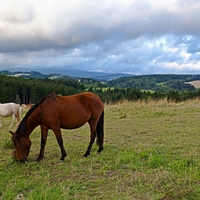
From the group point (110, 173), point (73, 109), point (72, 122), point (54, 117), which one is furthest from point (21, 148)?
point (110, 173)

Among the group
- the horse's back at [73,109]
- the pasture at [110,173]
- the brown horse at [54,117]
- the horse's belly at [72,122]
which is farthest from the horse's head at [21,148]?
the horse's belly at [72,122]

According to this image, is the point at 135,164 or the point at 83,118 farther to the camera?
the point at 83,118

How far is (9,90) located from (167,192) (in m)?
55.8

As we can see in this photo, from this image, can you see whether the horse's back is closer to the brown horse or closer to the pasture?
the brown horse

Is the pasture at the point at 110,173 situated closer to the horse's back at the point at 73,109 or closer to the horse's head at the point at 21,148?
the horse's head at the point at 21,148

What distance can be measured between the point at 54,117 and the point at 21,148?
109 centimetres

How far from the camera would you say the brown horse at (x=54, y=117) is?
5.66m

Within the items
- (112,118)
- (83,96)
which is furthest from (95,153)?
(112,118)

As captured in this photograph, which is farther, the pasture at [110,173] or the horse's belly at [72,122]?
the horse's belly at [72,122]

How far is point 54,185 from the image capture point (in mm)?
3971

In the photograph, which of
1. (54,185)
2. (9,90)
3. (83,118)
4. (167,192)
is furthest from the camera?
(9,90)

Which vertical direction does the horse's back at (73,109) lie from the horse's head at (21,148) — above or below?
above

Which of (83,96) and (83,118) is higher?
(83,96)

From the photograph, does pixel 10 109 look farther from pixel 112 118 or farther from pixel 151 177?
pixel 151 177
